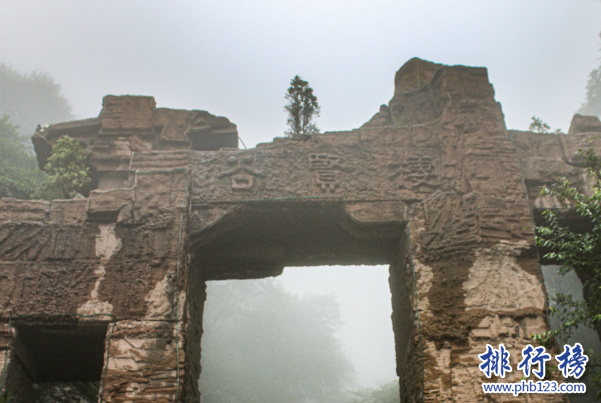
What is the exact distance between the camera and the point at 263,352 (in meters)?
20.5

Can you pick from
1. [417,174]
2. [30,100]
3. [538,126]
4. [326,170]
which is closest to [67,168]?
[326,170]

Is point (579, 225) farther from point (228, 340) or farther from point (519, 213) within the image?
point (228, 340)

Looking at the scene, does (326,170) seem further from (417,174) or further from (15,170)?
(15,170)

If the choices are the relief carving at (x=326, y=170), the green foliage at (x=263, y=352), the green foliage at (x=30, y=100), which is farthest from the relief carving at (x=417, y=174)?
the green foliage at (x=30, y=100)

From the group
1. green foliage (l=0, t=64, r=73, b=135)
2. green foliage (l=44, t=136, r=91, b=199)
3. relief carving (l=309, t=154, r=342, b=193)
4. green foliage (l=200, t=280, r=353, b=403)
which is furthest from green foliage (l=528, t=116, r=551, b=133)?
green foliage (l=0, t=64, r=73, b=135)

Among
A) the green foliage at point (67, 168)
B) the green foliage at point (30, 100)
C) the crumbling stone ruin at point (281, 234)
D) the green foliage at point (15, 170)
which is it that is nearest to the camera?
the crumbling stone ruin at point (281, 234)

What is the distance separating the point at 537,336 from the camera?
11.6 ft

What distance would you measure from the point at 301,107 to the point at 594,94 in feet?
61.5

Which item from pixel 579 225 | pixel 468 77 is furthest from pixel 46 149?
pixel 579 225

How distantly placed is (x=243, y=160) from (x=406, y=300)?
2100mm

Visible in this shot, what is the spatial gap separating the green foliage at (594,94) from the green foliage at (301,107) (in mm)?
17997

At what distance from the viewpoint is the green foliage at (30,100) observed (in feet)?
84.6

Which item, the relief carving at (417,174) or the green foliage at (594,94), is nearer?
the relief carving at (417,174)

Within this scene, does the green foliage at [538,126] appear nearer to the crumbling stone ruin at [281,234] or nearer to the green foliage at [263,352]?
the crumbling stone ruin at [281,234]
